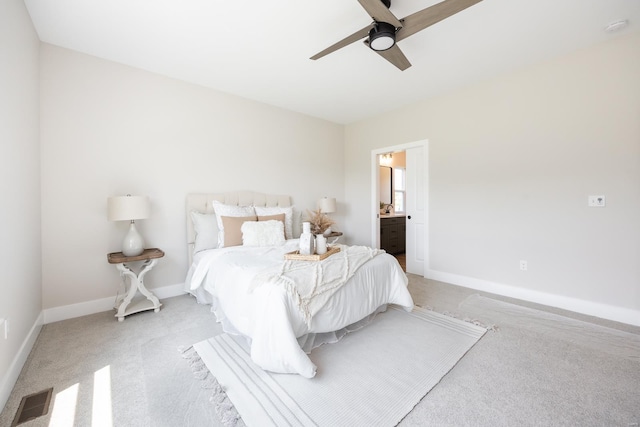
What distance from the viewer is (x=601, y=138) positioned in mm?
2660

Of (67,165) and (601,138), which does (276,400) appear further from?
(601,138)

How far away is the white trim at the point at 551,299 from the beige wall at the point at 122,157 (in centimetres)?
312

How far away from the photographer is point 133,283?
2.71 m

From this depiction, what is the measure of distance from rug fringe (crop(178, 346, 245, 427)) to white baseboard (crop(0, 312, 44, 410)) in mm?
908

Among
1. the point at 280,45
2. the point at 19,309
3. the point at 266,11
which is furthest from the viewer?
the point at 280,45

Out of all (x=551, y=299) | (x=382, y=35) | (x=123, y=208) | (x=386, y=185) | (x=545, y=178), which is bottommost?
(x=551, y=299)

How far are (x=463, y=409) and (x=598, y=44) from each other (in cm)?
353

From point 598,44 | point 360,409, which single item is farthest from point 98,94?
point 598,44

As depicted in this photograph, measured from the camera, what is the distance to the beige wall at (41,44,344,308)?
2.62m

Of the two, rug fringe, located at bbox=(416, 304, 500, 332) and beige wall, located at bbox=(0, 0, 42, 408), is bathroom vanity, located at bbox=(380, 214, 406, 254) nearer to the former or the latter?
rug fringe, located at bbox=(416, 304, 500, 332)

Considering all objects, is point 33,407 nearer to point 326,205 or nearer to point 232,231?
point 232,231

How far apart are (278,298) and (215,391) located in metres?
0.65

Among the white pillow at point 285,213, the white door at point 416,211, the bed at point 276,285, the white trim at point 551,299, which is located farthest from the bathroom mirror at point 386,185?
the bed at point 276,285

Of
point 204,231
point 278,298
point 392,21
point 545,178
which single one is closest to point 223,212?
point 204,231
